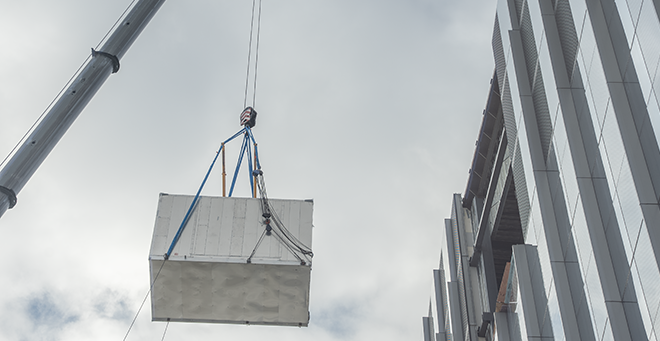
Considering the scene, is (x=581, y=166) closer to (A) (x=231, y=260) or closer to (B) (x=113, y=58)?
(A) (x=231, y=260)

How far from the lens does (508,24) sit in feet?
90.9

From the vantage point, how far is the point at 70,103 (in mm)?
16344

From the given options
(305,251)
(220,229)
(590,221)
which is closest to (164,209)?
(220,229)

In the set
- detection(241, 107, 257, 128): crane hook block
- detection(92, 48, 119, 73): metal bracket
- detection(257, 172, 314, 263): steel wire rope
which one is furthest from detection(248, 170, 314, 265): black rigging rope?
detection(241, 107, 257, 128): crane hook block

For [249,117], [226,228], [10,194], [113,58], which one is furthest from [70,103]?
[249,117]

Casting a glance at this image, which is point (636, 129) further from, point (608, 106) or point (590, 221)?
point (590, 221)

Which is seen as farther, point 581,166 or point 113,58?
point 581,166

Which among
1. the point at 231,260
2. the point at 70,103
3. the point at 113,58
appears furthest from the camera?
the point at 231,260

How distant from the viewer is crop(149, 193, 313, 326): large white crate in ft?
61.2

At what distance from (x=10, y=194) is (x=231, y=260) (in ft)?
20.0

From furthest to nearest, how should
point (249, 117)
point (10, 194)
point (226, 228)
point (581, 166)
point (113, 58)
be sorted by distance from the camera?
point (249, 117) → point (581, 166) → point (226, 228) → point (113, 58) → point (10, 194)

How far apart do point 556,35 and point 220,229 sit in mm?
12158

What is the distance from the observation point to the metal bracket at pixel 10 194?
13.9 meters

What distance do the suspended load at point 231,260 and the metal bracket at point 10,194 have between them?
5.14 meters
